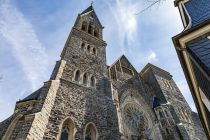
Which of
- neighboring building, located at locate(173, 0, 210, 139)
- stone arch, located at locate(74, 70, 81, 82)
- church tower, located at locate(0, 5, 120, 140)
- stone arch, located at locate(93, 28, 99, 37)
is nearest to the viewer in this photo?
neighboring building, located at locate(173, 0, 210, 139)

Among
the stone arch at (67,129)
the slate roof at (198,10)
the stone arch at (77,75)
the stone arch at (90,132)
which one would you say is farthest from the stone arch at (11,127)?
the slate roof at (198,10)

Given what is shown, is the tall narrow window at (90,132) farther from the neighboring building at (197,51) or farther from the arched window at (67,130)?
the neighboring building at (197,51)

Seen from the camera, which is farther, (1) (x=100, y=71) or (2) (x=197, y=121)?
(2) (x=197, y=121)

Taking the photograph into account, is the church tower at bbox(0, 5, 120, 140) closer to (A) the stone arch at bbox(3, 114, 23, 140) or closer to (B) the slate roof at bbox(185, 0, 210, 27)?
(A) the stone arch at bbox(3, 114, 23, 140)

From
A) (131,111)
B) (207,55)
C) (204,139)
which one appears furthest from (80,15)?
(207,55)

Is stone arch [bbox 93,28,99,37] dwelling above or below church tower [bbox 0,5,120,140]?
above

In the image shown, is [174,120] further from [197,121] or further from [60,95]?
[60,95]

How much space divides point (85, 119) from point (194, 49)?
6.36 meters

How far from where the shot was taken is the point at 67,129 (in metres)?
8.88

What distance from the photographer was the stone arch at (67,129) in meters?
8.49

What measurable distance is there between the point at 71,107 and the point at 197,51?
22.0ft

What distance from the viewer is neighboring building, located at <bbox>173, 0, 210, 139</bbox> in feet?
14.3

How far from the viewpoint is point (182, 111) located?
54.2 ft

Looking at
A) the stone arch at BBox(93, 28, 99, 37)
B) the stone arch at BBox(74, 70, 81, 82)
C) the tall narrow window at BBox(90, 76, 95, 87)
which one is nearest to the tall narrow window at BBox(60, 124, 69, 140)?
the stone arch at BBox(74, 70, 81, 82)
